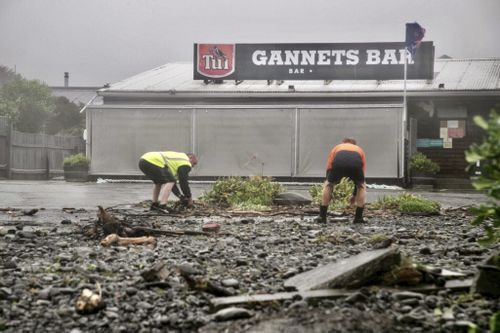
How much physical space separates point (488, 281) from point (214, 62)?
21.4 metres

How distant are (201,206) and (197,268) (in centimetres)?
708

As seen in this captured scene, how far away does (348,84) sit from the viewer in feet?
78.4

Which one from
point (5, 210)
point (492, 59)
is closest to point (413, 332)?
point (5, 210)

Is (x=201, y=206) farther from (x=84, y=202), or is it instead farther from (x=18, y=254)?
(x=18, y=254)

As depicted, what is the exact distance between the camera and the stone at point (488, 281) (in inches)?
156

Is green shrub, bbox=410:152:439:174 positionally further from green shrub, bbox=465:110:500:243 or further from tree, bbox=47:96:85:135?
tree, bbox=47:96:85:135

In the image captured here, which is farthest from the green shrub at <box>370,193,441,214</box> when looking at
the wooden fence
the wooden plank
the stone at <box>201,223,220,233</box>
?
the wooden fence

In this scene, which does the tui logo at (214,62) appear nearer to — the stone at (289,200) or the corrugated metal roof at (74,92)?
the stone at (289,200)

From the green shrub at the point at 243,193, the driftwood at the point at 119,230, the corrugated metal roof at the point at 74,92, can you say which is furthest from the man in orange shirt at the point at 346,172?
the corrugated metal roof at the point at 74,92

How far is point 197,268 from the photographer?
5.09 metres

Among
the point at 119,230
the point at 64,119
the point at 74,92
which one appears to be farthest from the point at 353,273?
the point at 74,92

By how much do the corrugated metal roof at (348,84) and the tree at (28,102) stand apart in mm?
18257

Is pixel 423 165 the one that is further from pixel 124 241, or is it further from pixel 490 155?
pixel 490 155

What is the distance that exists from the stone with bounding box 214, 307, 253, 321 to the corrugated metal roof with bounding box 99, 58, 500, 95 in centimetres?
1890
